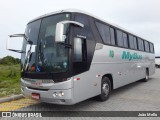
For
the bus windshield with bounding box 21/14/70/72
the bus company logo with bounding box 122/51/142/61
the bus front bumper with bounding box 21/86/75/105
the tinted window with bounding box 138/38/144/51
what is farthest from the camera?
A: the tinted window with bounding box 138/38/144/51

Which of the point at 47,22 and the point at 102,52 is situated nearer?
the point at 47,22

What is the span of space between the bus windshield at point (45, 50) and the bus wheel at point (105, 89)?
7.88ft

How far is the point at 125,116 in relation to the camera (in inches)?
228

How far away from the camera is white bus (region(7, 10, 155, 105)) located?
18.4ft

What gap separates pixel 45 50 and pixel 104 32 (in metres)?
2.90

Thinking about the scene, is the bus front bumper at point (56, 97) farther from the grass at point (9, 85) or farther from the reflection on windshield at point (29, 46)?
the grass at point (9, 85)

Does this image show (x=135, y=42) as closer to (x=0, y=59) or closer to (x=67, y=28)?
(x=67, y=28)

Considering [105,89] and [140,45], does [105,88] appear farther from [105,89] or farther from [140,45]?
[140,45]

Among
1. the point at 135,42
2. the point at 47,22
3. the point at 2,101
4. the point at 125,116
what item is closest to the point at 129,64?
the point at 135,42

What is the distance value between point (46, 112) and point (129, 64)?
5.65 metres

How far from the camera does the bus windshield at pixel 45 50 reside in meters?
5.68

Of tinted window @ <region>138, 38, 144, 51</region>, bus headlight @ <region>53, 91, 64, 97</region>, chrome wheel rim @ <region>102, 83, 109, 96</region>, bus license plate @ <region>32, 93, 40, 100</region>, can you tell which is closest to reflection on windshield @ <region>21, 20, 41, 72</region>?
bus license plate @ <region>32, 93, 40, 100</region>

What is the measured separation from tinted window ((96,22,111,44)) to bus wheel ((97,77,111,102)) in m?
1.52

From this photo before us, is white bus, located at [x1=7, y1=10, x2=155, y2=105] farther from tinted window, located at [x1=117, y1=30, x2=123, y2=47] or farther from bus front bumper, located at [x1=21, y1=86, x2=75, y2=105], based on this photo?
tinted window, located at [x1=117, y1=30, x2=123, y2=47]
